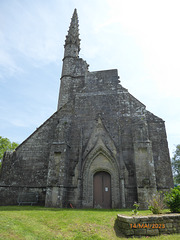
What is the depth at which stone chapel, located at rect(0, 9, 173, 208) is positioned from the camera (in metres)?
11.1

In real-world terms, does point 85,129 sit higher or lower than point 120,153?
higher

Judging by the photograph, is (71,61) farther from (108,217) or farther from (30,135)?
(108,217)

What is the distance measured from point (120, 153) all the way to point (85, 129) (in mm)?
3313

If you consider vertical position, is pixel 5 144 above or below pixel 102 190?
above

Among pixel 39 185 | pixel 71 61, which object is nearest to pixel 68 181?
pixel 39 185

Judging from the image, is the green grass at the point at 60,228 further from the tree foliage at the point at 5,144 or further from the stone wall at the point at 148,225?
the tree foliage at the point at 5,144

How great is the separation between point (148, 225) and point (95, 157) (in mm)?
6503

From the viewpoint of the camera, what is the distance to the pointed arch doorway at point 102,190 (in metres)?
11.3

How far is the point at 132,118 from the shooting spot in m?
12.9

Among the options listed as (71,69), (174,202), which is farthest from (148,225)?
(71,69)

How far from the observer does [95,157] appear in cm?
1232
